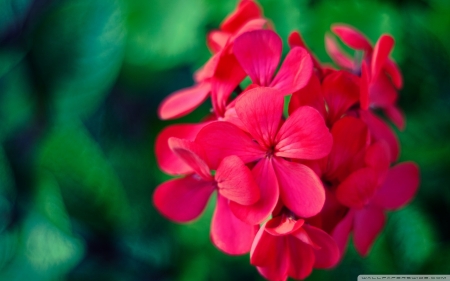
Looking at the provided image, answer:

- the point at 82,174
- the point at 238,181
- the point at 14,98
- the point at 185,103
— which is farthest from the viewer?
the point at 14,98

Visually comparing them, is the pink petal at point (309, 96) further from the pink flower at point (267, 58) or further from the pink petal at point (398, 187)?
the pink petal at point (398, 187)

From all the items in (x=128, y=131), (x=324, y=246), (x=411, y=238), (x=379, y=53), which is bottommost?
(x=411, y=238)

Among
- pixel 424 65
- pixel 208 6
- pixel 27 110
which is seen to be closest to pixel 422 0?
pixel 424 65

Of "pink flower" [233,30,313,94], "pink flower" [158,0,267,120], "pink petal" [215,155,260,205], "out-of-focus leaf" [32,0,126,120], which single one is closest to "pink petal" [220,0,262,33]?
"pink flower" [158,0,267,120]

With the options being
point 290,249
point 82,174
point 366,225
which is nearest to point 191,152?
point 290,249

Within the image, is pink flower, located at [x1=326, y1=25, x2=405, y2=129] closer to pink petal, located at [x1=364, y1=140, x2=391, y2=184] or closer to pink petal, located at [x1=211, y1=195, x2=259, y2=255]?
pink petal, located at [x1=364, y1=140, x2=391, y2=184]

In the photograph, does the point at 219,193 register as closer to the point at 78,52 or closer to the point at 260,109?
the point at 260,109
